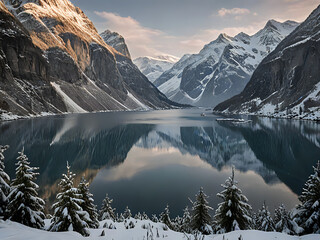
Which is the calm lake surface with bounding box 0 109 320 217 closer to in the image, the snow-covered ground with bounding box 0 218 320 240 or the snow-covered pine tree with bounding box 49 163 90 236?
the snow-covered ground with bounding box 0 218 320 240

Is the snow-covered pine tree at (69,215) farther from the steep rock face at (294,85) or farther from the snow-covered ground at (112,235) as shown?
the steep rock face at (294,85)

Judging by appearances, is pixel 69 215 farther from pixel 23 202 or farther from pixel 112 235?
pixel 23 202

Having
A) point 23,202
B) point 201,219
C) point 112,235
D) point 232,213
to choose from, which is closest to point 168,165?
point 201,219

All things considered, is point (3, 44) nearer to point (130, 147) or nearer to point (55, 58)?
point (55, 58)

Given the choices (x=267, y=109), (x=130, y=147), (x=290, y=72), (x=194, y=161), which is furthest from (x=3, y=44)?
(x=290, y=72)

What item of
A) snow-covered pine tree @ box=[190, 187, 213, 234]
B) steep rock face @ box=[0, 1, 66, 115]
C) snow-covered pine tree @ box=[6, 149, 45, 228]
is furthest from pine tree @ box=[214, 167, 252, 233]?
steep rock face @ box=[0, 1, 66, 115]

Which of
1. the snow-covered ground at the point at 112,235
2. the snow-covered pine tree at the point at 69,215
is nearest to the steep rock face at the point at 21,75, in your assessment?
the snow-covered pine tree at the point at 69,215
